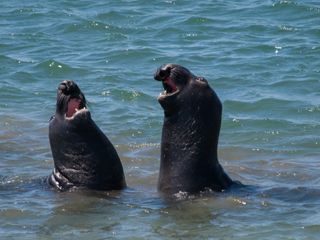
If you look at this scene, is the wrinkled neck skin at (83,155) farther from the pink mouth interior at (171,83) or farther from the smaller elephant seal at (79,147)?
the pink mouth interior at (171,83)

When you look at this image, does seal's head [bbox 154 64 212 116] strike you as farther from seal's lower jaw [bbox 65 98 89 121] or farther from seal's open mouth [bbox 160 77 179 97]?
seal's lower jaw [bbox 65 98 89 121]

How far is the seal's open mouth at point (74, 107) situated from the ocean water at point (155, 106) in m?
0.66

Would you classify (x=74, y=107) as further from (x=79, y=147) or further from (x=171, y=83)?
(x=171, y=83)

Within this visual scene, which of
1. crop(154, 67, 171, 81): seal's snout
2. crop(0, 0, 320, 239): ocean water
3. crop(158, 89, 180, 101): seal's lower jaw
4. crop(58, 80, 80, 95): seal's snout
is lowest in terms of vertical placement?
crop(0, 0, 320, 239): ocean water

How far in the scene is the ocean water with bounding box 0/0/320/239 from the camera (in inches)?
344

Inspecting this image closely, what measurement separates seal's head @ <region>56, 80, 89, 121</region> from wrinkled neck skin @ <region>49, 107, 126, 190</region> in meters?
0.03

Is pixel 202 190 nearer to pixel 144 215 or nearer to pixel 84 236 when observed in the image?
pixel 144 215

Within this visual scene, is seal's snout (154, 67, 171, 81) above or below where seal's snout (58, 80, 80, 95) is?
above

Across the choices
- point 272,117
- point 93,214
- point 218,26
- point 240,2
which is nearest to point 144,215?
point 93,214

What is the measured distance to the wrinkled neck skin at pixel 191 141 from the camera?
8922 millimetres

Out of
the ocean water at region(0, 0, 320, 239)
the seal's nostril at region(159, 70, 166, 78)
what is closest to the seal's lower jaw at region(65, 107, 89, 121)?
the ocean water at region(0, 0, 320, 239)

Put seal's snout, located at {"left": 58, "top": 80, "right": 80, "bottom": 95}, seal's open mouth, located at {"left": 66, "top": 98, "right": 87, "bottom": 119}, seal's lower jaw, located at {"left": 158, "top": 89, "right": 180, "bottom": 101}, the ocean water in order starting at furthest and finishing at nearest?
1. seal's open mouth, located at {"left": 66, "top": 98, "right": 87, "bottom": 119}
2. seal's snout, located at {"left": 58, "top": 80, "right": 80, "bottom": 95}
3. seal's lower jaw, located at {"left": 158, "top": 89, "right": 180, "bottom": 101}
4. the ocean water

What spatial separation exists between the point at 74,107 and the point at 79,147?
1.07ft

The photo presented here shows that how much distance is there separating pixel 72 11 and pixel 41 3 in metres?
1.18
